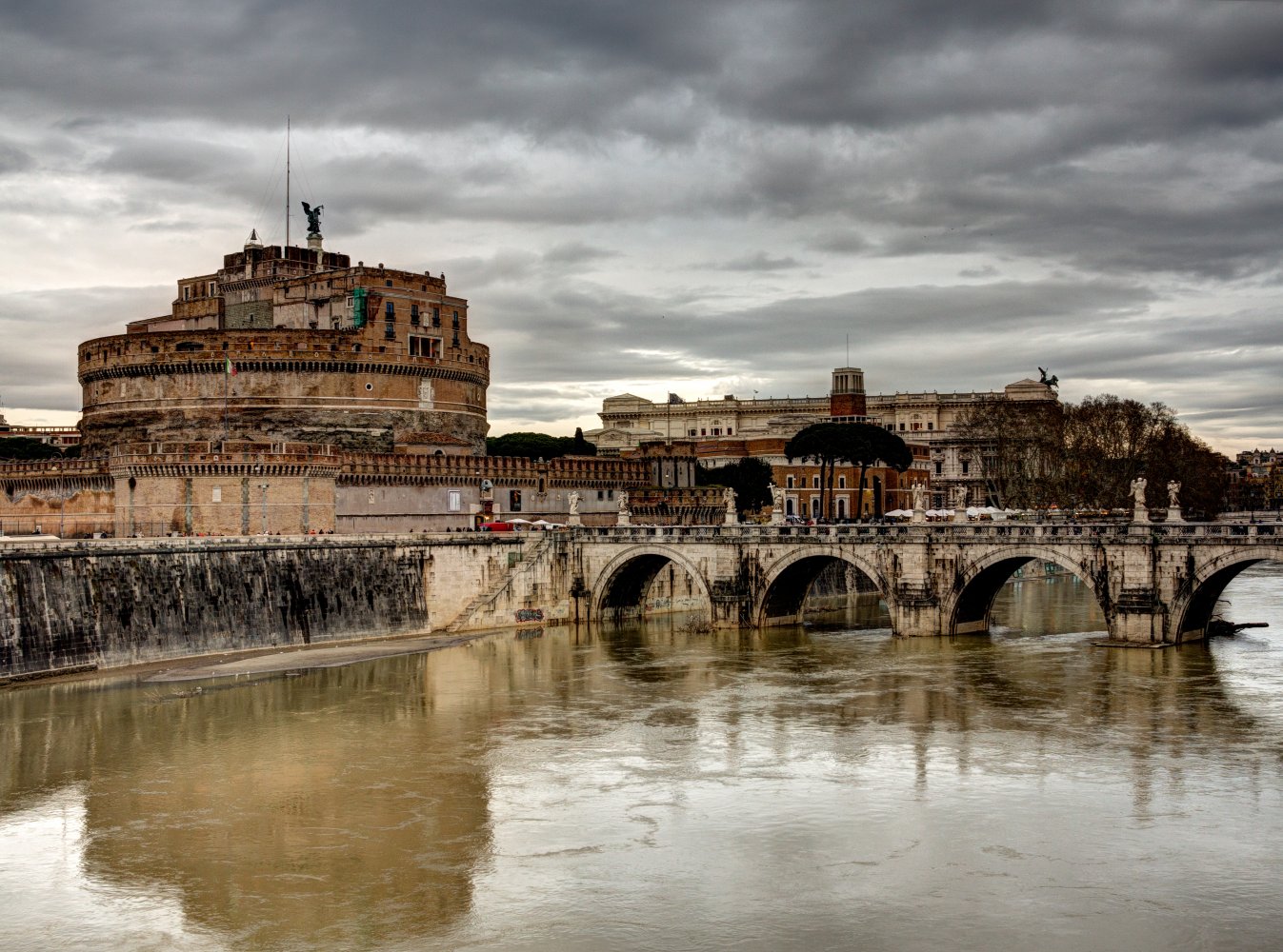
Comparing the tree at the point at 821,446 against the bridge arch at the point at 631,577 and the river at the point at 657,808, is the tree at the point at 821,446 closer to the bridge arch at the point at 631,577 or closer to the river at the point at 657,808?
the bridge arch at the point at 631,577

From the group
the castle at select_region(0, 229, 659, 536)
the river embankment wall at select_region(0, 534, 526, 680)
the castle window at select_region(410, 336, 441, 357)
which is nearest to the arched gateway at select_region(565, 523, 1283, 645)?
the river embankment wall at select_region(0, 534, 526, 680)

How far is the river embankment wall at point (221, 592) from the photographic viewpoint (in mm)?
46094

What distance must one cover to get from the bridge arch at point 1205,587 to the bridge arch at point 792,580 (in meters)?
11.5

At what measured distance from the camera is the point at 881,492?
366 ft

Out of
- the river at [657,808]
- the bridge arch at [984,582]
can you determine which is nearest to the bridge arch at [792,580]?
the bridge arch at [984,582]

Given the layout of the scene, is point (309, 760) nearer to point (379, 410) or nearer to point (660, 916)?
point (660, 916)

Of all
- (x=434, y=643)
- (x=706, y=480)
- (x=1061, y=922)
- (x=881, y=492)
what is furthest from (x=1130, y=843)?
(x=881, y=492)

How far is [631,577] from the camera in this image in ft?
222

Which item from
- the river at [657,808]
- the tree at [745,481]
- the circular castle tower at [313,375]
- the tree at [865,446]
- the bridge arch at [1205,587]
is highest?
the circular castle tower at [313,375]

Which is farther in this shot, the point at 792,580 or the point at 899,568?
the point at 792,580

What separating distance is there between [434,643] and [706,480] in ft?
155

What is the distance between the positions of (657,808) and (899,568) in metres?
27.4

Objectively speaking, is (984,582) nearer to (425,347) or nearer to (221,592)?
(221,592)

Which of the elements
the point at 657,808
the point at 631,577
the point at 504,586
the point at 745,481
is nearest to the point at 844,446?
the point at 745,481
